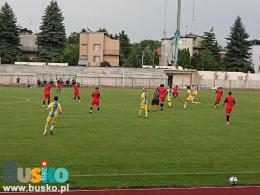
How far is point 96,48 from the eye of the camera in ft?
335

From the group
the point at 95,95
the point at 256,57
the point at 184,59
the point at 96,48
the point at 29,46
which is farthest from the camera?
the point at 29,46

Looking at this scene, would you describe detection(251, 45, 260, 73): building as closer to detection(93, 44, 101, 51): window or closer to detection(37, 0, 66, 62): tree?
detection(93, 44, 101, 51): window

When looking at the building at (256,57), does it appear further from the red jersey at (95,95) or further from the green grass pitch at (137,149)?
the green grass pitch at (137,149)

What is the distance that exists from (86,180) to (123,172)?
1325 millimetres

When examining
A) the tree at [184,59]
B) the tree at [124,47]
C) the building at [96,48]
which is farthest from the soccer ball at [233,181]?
the tree at [124,47]

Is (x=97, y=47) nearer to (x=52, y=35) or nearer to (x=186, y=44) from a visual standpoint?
(x=52, y=35)

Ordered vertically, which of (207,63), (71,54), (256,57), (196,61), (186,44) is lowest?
(207,63)

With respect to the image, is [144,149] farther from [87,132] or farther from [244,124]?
[244,124]

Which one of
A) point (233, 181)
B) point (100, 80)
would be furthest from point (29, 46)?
point (233, 181)

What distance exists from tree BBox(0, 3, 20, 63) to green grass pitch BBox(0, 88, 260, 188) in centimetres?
6370

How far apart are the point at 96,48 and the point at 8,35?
2043 centimetres

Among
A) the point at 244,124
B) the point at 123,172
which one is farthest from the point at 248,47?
the point at 123,172

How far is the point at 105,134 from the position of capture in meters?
20.2

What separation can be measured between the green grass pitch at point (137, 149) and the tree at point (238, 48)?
68.2m
